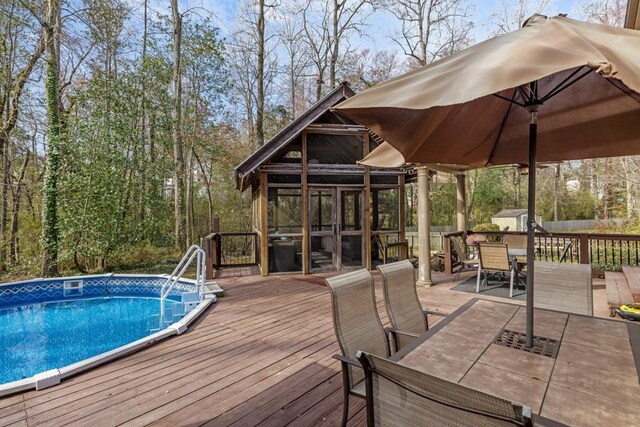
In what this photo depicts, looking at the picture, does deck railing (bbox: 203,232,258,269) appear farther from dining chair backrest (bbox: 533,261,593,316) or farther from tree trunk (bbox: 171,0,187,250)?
dining chair backrest (bbox: 533,261,593,316)

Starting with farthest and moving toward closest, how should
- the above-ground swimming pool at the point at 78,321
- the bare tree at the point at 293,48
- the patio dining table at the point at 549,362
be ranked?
the bare tree at the point at 293,48 < the above-ground swimming pool at the point at 78,321 < the patio dining table at the point at 549,362

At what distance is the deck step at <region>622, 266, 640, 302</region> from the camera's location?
344cm

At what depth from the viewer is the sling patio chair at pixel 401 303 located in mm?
2422

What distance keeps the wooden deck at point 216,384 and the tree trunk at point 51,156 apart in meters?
6.42

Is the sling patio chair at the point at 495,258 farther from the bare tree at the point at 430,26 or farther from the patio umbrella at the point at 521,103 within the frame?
the bare tree at the point at 430,26

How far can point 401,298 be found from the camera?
103 inches

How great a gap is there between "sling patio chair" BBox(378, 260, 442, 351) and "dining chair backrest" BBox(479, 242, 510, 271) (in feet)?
11.5

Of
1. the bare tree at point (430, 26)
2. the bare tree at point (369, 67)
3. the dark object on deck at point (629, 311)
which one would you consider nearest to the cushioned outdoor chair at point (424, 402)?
the dark object on deck at point (629, 311)

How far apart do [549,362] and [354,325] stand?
41.8 inches

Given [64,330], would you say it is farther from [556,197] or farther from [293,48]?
[556,197]

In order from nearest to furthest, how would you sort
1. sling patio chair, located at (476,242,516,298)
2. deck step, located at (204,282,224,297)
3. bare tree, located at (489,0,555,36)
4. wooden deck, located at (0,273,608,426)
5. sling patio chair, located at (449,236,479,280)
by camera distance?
wooden deck, located at (0,273,608,426), sling patio chair, located at (476,242,516,298), deck step, located at (204,282,224,297), sling patio chair, located at (449,236,479,280), bare tree, located at (489,0,555,36)

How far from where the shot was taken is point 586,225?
2145 cm

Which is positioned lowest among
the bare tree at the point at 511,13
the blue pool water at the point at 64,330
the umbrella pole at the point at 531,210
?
the blue pool water at the point at 64,330

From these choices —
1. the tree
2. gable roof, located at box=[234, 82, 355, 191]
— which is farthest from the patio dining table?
the tree
